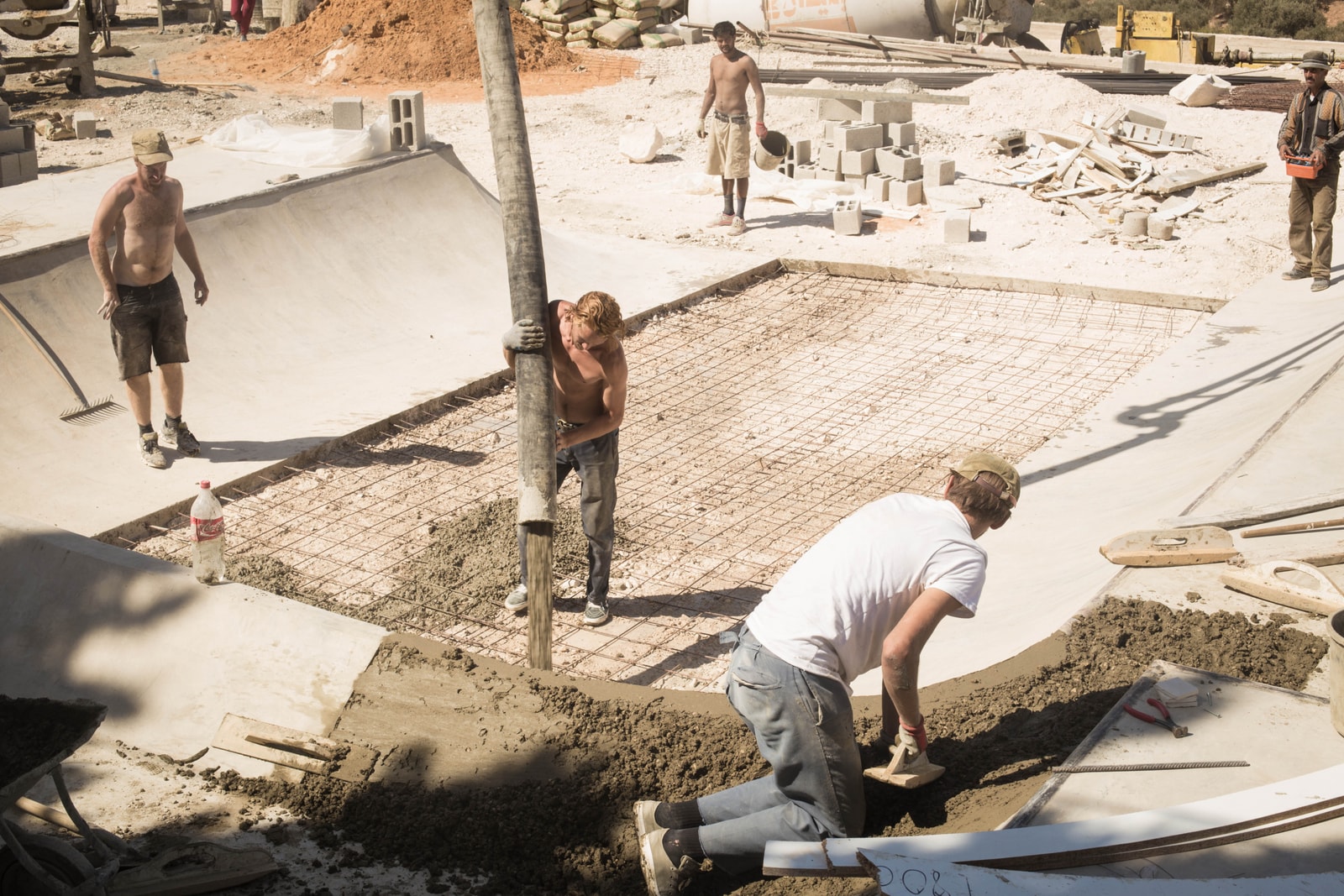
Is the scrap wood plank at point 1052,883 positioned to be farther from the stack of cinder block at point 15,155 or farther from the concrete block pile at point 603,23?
the concrete block pile at point 603,23

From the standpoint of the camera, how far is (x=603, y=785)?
391cm

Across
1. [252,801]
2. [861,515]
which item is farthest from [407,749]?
[861,515]

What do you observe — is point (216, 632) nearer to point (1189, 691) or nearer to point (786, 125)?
point (1189, 691)

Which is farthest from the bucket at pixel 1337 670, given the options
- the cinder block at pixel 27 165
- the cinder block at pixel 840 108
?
the cinder block at pixel 27 165

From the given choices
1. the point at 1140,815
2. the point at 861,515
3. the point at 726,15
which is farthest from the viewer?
the point at 726,15

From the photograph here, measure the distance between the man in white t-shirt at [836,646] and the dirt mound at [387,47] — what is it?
19.9 meters

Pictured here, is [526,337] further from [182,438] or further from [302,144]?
[302,144]

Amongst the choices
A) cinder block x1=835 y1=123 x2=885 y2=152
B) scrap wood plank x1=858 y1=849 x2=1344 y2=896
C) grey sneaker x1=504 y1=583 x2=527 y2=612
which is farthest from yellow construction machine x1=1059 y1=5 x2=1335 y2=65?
scrap wood plank x1=858 y1=849 x2=1344 y2=896

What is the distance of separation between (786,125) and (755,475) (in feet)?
34.8

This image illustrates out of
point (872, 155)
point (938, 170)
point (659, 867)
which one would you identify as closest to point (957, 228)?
point (938, 170)

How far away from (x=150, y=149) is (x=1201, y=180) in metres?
11.0

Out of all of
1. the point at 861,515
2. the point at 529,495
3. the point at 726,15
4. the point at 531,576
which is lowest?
the point at 531,576

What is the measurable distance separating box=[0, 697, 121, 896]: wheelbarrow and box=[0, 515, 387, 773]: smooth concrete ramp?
796mm

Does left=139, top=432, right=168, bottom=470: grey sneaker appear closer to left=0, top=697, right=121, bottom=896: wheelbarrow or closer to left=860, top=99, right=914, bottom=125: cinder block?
left=0, top=697, right=121, bottom=896: wheelbarrow
